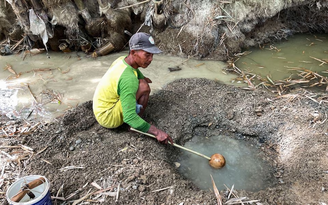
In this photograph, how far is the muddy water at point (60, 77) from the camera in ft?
14.0

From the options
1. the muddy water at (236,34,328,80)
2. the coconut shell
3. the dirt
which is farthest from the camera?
the muddy water at (236,34,328,80)

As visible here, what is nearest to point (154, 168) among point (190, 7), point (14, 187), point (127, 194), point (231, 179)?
point (127, 194)

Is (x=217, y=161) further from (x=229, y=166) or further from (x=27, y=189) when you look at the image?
(x=27, y=189)

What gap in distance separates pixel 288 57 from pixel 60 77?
17.2 ft

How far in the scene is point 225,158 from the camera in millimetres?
3250

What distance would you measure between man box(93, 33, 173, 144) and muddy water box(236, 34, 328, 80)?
305 cm

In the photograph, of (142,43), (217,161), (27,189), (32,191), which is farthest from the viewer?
(217,161)

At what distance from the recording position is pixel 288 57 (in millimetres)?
5836

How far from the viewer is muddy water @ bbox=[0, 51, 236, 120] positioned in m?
4.28

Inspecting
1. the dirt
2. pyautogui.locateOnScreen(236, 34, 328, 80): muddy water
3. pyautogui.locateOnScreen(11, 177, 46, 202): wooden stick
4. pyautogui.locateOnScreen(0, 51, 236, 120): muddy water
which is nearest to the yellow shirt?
the dirt

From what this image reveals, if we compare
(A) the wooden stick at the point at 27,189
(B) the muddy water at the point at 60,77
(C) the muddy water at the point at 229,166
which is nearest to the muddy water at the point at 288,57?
(B) the muddy water at the point at 60,77

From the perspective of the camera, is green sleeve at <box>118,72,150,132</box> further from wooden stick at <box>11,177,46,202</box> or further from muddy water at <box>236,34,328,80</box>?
muddy water at <box>236,34,328,80</box>

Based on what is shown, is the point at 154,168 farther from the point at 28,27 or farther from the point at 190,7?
the point at 28,27

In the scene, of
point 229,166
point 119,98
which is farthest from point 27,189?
point 229,166
